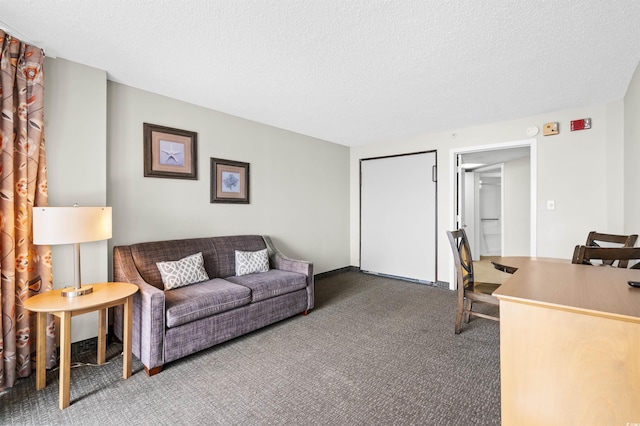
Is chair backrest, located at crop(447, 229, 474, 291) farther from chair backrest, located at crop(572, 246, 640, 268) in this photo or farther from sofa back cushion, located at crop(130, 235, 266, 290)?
sofa back cushion, located at crop(130, 235, 266, 290)

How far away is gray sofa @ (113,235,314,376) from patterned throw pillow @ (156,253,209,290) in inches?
2.3

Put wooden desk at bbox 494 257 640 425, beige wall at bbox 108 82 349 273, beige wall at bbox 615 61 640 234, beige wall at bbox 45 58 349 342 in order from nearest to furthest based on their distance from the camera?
wooden desk at bbox 494 257 640 425 → beige wall at bbox 45 58 349 342 → beige wall at bbox 615 61 640 234 → beige wall at bbox 108 82 349 273

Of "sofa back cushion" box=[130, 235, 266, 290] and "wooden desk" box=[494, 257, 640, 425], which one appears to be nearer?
"wooden desk" box=[494, 257, 640, 425]

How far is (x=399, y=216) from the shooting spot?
4.91m

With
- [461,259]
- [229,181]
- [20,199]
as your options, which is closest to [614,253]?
[461,259]

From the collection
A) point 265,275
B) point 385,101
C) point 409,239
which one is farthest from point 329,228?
point 385,101

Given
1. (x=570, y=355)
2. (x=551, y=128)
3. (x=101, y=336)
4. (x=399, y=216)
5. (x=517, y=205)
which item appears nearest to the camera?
(x=570, y=355)

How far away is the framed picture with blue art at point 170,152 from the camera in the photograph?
9.68 ft

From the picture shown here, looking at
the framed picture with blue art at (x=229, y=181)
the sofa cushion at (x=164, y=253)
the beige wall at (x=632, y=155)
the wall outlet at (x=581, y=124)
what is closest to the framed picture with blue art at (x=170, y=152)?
the framed picture with blue art at (x=229, y=181)

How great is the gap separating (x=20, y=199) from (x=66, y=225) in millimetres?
489

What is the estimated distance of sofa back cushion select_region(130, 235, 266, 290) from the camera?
270cm

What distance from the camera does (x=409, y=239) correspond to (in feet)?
15.7

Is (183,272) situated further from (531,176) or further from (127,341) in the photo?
(531,176)

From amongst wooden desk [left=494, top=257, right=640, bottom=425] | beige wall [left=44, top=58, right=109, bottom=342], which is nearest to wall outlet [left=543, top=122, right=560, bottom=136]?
wooden desk [left=494, top=257, right=640, bottom=425]
